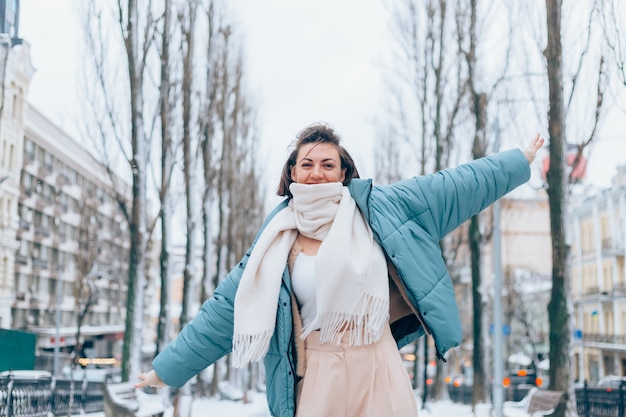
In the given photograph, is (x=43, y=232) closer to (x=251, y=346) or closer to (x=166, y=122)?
(x=166, y=122)

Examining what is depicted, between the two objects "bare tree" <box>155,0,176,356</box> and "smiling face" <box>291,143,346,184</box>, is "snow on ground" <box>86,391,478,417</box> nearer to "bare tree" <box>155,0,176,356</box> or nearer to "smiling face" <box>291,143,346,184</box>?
"bare tree" <box>155,0,176,356</box>

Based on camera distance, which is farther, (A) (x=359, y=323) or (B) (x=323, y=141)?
(B) (x=323, y=141)

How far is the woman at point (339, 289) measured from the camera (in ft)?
9.35

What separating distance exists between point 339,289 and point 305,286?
0.22m

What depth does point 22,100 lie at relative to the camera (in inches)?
440

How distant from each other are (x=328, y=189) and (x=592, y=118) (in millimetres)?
11122

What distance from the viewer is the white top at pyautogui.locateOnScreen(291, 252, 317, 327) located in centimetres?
300

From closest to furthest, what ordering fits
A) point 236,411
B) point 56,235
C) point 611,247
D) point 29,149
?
1. point 29,149
2. point 236,411
3. point 56,235
4. point 611,247

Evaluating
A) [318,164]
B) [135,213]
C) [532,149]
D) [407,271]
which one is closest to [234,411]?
[135,213]

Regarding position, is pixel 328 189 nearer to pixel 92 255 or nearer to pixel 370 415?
pixel 370 415

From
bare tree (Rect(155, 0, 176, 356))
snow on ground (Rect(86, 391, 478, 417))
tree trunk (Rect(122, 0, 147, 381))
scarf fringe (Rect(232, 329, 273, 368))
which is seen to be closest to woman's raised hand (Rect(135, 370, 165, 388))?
scarf fringe (Rect(232, 329, 273, 368))

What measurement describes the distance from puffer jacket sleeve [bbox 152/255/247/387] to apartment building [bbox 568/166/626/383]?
83.3ft

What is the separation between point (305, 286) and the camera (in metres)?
3.02

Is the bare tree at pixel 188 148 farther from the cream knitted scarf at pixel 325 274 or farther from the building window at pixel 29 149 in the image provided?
the cream knitted scarf at pixel 325 274
